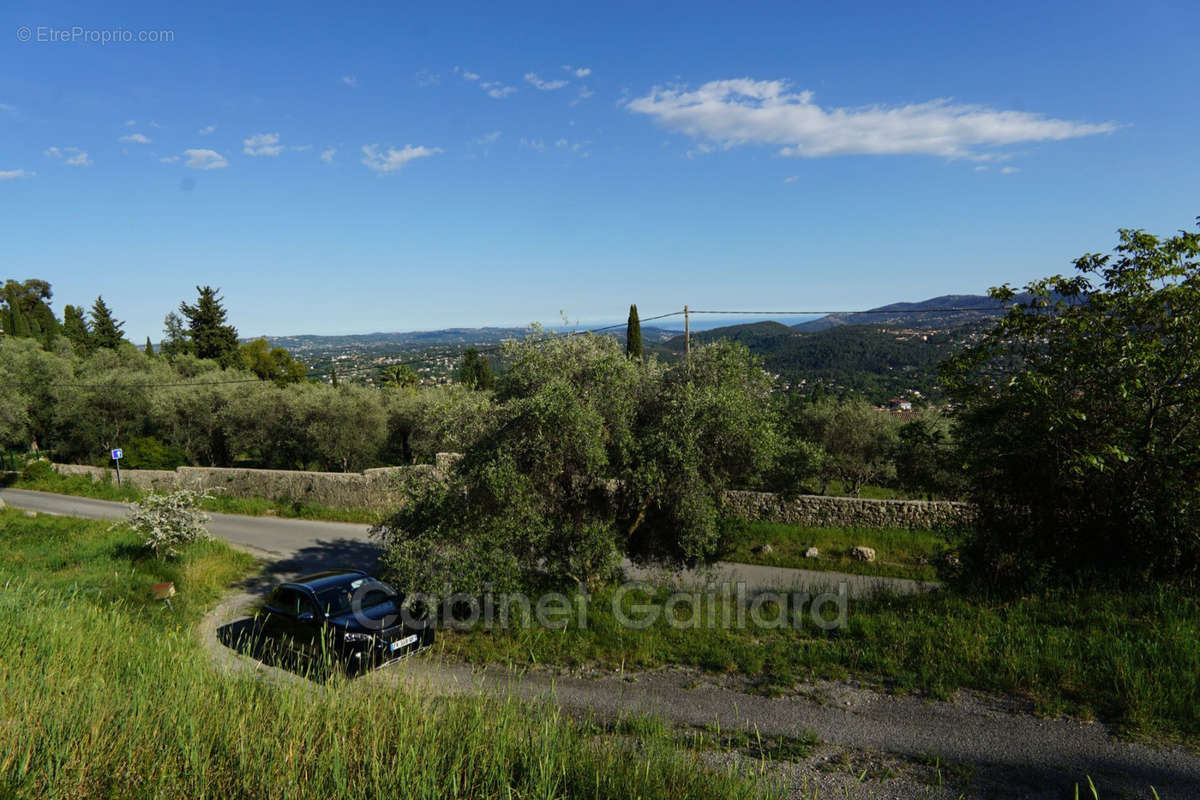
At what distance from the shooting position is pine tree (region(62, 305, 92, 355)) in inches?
2264

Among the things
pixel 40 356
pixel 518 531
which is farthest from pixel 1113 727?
pixel 40 356

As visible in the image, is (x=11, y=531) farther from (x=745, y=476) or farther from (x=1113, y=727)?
(x=1113, y=727)

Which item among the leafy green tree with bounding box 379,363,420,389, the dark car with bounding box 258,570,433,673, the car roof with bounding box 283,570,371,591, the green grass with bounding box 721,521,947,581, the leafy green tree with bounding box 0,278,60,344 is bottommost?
the green grass with bounding box 721,521,947,581

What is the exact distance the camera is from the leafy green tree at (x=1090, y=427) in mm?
8406

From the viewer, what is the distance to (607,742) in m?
4.20

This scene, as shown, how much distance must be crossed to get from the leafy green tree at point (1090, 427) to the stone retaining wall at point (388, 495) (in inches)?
79.9

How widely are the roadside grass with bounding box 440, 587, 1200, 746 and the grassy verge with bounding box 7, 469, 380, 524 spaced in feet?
43.4

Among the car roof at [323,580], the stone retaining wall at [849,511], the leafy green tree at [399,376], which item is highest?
the leafy green tree at [399,376]

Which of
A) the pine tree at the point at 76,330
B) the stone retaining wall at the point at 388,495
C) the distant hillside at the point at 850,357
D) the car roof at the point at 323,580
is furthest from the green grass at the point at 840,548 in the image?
the pine tree at the point at 76,330

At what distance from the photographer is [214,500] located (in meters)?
22.7

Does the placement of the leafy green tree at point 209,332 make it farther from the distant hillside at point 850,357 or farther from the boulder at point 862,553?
the boulder at point 862,553

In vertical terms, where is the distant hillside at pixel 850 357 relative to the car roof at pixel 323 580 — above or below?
above

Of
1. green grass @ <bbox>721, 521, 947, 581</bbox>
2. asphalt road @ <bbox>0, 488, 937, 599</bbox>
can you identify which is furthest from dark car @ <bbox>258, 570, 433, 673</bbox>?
green grass @ <bbox>721, 521, 947, 581</bbox>

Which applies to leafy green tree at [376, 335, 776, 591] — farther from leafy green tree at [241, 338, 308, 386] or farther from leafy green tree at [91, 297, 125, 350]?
leafy green tree at [91, 297, 125, 350]
